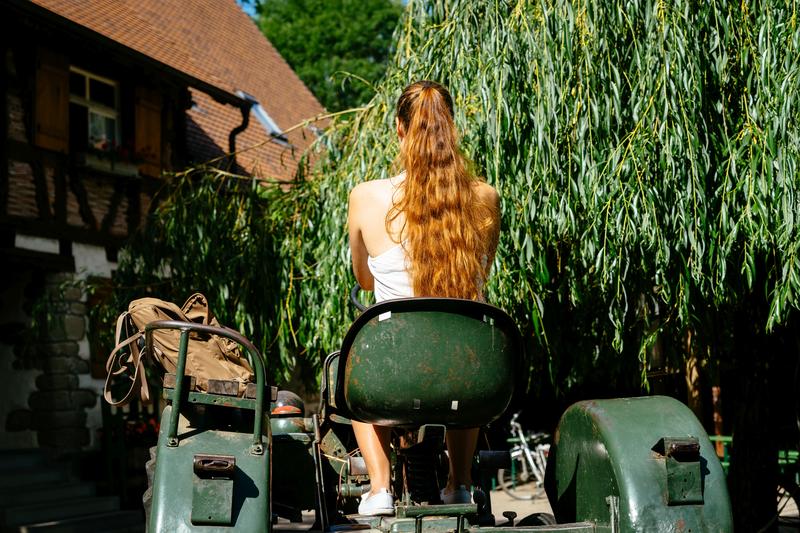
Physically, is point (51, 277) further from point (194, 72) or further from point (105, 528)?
point (194, 72)

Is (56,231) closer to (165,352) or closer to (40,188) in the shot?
(40,188)

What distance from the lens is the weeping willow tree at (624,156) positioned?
575cm

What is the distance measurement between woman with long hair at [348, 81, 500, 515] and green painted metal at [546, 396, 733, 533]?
386 mm

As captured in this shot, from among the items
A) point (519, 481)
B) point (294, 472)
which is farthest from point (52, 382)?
point (294, 472)

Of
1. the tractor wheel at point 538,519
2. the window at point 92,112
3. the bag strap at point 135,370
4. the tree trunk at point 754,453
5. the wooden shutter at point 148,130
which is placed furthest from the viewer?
the wooden shutter at point 148,130

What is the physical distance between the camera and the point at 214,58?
19.7 m

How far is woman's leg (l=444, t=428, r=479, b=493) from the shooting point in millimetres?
3340

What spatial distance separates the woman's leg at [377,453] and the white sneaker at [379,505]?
40 mm

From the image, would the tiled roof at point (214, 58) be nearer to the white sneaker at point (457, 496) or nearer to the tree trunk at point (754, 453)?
the tree trunk at point (754, 453)

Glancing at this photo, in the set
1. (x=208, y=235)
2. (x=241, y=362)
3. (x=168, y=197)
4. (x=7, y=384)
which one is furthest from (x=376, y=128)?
(x=7, y=384)

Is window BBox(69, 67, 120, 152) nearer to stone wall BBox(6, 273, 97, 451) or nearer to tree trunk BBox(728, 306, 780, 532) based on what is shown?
stone wall BBox(6, 273, 97, 451)

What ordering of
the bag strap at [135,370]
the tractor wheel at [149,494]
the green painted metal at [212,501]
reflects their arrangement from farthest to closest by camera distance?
the bag strap at [135,370] < the tractor wheel at [149,494] < the green painted metal at [212,501]

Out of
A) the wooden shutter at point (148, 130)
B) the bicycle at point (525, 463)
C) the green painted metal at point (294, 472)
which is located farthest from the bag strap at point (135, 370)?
the bicycle at point (525, 463)

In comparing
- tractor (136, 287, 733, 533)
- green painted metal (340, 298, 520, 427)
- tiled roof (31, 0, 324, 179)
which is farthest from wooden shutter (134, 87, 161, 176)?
green painted metal (340, 298, 520, 427)
